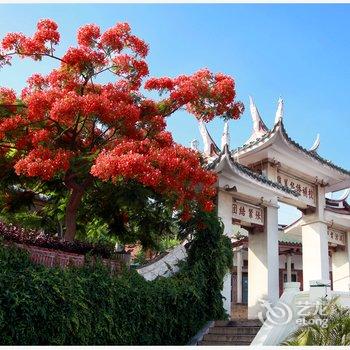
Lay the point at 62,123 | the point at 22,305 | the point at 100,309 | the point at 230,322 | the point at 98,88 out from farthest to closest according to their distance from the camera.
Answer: the point at 230,322 → the point at 98,88 → the point at 62,123 → the point at 100,309 → the point at 22,305

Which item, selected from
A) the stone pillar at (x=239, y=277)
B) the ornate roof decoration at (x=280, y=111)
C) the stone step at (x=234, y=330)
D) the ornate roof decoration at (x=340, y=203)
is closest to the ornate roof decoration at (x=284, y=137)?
the ornate roof decoration at (x=280, y=111)

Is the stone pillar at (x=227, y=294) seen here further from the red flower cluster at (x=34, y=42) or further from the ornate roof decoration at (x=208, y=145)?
the red flower cluster at (x=34, y=42)

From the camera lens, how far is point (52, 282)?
7.68 meters

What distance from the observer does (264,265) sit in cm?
1397

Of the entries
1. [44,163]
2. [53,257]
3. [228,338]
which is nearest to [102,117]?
[44,163]

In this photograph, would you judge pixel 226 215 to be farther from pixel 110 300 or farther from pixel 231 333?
pixel 110 300

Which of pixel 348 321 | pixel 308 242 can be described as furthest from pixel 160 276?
pixel 308 242

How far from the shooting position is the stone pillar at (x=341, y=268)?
63.6 feet

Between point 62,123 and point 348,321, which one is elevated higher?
point 62,123

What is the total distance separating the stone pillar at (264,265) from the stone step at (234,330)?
271cm

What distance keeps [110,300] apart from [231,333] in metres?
3.27

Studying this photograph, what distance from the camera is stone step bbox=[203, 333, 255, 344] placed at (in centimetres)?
1030

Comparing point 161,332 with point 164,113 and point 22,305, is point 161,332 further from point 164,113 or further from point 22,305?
point 164,113

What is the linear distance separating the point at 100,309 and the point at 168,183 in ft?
7.36
